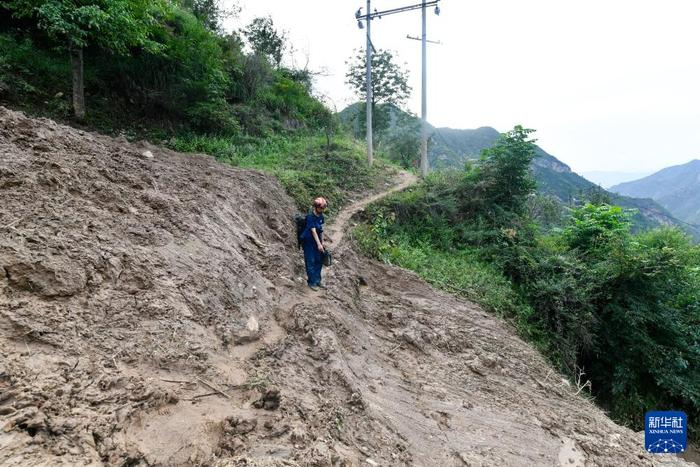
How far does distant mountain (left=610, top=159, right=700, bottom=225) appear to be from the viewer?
400 feet

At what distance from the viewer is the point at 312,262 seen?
5.71 metres

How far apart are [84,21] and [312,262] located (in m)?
7.00

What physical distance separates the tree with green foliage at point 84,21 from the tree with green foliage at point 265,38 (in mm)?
11393

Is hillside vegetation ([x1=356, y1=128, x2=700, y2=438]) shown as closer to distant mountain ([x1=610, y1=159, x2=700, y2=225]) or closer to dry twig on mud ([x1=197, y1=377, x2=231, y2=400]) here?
dry twig on mud ([x1=197, y1=377, x2=231, y2=400])

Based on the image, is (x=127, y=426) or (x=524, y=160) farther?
(x=524, y=160)

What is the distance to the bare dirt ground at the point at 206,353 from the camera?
2.27 meters

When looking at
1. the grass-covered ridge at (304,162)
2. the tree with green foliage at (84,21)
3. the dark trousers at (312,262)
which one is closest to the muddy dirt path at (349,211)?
the grass-covered ridge at (304,162)

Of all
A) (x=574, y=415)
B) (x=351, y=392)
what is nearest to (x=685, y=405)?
(x=574, y=415)

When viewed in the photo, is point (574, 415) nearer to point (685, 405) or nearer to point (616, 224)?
point (685, 405)

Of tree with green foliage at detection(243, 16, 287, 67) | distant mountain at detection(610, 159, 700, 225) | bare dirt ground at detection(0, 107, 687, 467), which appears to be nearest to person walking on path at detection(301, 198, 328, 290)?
bare dirt ground at detection(0, 107, 687, 467)

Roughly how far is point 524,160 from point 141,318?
440 inches

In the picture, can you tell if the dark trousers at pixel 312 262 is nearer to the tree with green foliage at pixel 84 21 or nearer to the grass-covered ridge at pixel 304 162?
the grass-covered ridge at pixel 304 162

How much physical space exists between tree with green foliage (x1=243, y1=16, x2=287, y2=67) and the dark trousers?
1694cm

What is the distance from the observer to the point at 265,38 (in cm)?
1973
